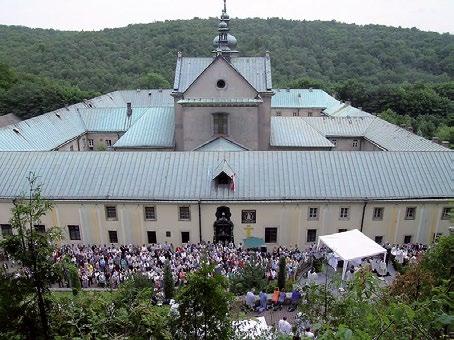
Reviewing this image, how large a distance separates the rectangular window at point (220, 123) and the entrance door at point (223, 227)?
44.8ft

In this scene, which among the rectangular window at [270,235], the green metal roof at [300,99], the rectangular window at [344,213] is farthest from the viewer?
the green metal roof at [300,99]

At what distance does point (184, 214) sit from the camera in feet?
95.6

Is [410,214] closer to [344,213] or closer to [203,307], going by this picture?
[344,213]

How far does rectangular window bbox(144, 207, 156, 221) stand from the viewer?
95.3 feet

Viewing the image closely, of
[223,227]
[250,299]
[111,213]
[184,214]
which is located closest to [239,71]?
[184,214]

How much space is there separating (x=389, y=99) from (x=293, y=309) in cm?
8119

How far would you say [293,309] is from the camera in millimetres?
21703

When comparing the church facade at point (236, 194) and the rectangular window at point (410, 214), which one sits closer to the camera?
the church facade at point (236, 194)

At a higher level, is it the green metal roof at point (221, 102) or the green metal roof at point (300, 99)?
the green metal roof at point (221, 102)

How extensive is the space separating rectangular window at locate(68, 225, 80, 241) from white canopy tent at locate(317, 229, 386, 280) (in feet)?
56.8

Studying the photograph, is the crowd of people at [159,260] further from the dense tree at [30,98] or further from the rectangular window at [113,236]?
the dense tree at [30,98]

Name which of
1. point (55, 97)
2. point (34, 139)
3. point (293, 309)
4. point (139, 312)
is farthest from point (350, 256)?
point (55, 97)

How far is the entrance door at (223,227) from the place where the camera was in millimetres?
28925

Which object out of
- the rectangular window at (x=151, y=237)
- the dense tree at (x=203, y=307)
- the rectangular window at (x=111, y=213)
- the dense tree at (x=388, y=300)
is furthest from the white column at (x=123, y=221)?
the dense tree at (x=203, y=307)
